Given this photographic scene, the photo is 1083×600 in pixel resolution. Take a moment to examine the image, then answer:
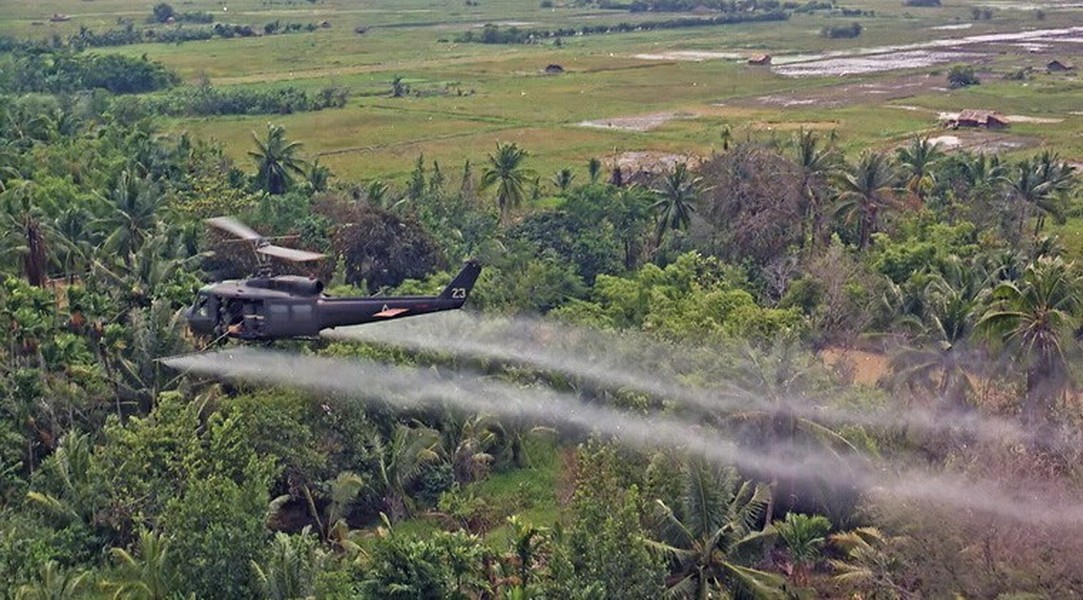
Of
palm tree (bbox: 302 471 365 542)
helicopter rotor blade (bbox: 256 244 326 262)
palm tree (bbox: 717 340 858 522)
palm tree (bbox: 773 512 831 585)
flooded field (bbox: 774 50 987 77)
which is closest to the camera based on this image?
helicopter rotor blade (bbox: 256 244 326 262)

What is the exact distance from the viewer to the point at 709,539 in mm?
23375

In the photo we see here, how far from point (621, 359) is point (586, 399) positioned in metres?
1.50

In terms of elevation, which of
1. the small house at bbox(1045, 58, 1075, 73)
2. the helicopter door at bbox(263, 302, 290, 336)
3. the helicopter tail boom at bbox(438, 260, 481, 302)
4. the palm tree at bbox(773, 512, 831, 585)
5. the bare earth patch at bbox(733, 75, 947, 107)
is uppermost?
the helicopter tail boom at bbox(438, 260, 481, 302)

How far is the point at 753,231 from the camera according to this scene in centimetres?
4578

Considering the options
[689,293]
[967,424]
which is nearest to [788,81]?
[689,293]

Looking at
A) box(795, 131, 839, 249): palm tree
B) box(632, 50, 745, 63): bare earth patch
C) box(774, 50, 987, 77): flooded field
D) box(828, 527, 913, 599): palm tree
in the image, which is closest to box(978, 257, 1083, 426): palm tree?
box(828, 527, 913, 599): palm tree

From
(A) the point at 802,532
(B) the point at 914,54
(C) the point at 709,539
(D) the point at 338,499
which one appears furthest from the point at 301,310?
(B) the point at 914,54

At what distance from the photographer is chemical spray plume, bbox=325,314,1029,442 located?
27.1m

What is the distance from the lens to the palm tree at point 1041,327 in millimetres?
27219

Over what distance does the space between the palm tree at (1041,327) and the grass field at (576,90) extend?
1297 inches

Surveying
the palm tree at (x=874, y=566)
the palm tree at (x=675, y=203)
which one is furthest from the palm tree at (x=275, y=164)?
the palm tree at (x=874, y=566)

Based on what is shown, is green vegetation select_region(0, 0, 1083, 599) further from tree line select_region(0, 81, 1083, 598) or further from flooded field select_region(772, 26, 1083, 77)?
flooded field select_region(772, 26, 1083, 77)

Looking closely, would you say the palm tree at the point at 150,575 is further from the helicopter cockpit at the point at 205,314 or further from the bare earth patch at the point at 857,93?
the bare earth patch at the point at 857,93

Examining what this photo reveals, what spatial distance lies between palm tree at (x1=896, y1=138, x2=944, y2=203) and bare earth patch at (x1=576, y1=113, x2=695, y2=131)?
3920cm
